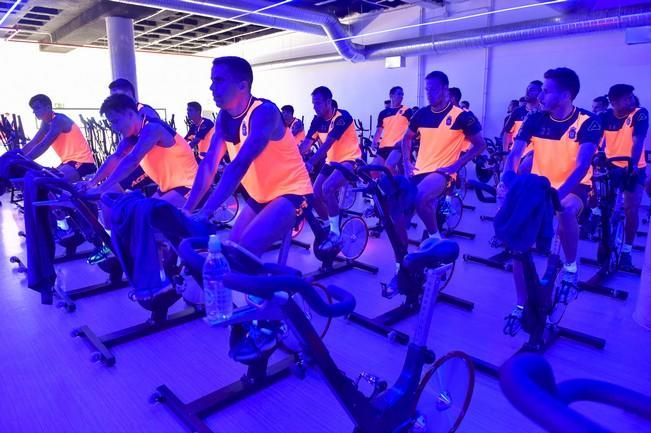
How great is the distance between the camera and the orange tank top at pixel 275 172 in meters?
2.65

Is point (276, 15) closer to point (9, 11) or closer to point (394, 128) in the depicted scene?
point (394, 128)

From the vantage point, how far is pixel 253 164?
8.75ft

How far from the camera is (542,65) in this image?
8.80 meters

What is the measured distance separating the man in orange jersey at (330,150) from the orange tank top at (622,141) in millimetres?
2725

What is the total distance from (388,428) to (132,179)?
345 centimetres

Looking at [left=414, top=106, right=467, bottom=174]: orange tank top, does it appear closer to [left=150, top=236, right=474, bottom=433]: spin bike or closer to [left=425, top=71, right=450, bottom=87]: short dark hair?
[left=425, top=71, right=450, bottom=87]: short dark hair

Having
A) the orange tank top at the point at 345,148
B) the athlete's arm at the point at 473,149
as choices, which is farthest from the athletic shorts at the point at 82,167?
Result: the athlete's arm at the point at 473,149

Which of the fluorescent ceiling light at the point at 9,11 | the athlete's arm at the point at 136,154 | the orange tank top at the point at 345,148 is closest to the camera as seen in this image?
Result: the athlete's arm at the point at 136,154

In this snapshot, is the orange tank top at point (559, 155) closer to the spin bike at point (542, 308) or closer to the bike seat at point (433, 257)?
the spin bike at point (542, 308)

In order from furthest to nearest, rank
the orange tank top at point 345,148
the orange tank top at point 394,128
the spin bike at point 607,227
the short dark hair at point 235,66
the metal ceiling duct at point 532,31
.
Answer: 1. the orange tank top at point 394,128
2. the metal ceiling duct at point 532,31
3. the orange tank top at point 345,148
4. the spin bike at point 607,227
5. the short dark hair at point 235,66

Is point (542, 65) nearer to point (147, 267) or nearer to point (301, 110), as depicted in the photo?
point (301, 110)

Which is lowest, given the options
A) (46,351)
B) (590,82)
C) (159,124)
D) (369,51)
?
(46,351)

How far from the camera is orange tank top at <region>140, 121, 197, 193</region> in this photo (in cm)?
364

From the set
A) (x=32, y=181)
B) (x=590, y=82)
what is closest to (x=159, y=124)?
(x=32, y=181)
